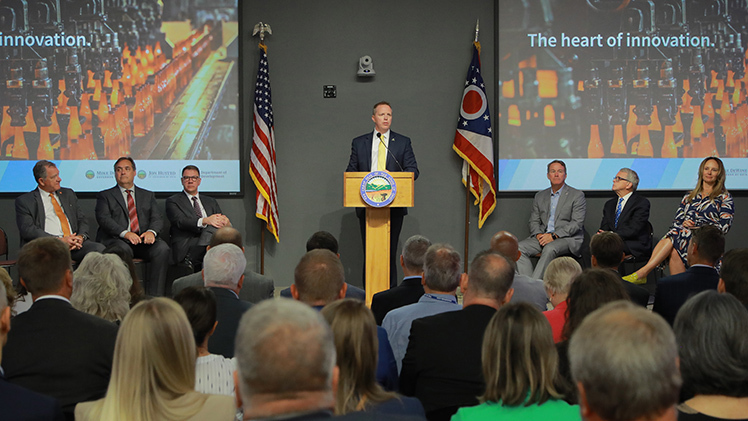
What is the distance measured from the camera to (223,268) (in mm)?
3221

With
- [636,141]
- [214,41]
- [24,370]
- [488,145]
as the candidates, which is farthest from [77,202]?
[636,141]

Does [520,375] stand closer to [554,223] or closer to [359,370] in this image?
[359,370]

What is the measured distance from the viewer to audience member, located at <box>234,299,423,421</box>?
3.88 feet

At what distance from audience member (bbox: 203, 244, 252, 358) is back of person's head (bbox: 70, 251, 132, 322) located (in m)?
0.38

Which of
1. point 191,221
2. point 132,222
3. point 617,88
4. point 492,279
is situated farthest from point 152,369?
point 617,88

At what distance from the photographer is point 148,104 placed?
7.25 metres

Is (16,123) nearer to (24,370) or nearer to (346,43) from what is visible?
(346,43)

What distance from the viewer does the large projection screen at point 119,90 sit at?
7.14m

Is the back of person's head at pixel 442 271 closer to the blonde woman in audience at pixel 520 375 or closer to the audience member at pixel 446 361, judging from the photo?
the audience member at pixel 446 361

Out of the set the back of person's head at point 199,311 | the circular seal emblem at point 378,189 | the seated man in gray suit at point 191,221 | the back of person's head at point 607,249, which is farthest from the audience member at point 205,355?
the seated man in gray suit at point 191,221

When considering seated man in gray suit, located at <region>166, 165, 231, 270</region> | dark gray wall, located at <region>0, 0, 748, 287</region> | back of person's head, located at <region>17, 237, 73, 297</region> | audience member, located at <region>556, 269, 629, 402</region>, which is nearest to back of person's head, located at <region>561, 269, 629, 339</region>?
audience member, located at <region>556, 269, 629, 402</region>

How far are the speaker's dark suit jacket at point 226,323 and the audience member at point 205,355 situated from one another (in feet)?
1.53

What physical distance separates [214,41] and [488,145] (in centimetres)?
302

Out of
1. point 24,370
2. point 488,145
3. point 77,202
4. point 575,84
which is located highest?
point 575,84
